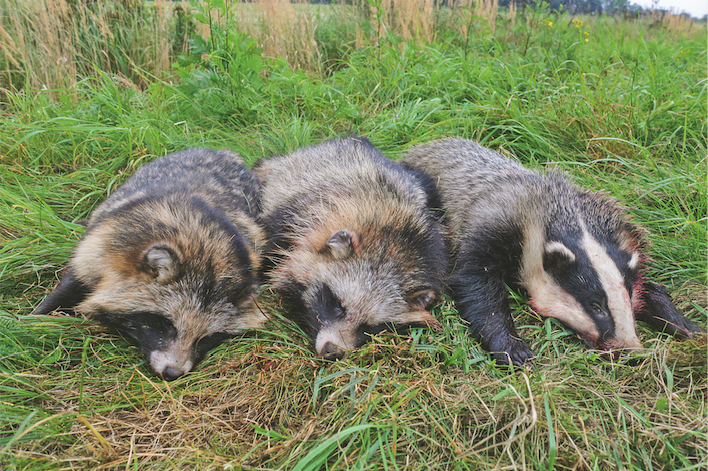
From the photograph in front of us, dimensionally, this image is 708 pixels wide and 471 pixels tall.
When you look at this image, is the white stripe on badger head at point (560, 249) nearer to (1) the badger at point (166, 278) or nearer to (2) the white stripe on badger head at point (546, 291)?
(2) the white stripe on badger head at point (546, 291)

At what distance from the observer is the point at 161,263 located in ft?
10.3

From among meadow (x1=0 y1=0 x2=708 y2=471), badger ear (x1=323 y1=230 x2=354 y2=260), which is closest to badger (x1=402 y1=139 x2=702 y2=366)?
meadow (x1=0 y1=0 x2=708 y2=471)

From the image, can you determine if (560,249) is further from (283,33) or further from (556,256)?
(283,33)

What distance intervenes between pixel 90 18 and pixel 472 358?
744 centimetres

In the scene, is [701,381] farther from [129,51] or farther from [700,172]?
[129,51]

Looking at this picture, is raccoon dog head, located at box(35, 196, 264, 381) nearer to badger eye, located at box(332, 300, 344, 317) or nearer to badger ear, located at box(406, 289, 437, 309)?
badger eye, located at box(332, 300, 344, 317)

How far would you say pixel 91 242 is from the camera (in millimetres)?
3480

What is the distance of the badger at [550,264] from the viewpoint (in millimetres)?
3559

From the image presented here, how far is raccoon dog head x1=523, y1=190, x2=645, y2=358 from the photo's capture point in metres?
3.50

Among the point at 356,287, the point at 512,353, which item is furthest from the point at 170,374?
the point at 512,353

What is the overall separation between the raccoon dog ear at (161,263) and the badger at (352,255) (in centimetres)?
87

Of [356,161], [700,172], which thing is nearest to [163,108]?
[356,161]

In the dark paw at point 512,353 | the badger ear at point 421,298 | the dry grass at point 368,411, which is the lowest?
the dark paw at point 512,353

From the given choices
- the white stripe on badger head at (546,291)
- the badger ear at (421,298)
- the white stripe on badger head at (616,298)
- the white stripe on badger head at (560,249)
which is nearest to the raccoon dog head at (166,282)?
the badger ear at (421,298)
